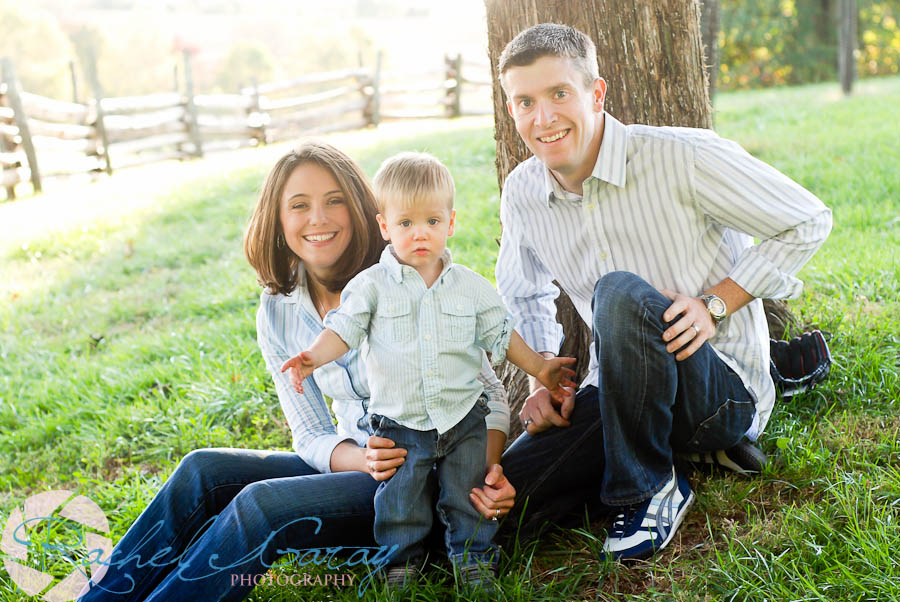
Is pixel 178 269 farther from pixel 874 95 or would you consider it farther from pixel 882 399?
pixel 874 95

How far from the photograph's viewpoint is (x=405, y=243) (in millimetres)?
2232

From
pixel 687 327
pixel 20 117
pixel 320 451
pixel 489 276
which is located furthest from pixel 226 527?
pixel 20 117

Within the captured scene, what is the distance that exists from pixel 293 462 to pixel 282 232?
2.46 ft

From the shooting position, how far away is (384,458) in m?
Answer: 2.26

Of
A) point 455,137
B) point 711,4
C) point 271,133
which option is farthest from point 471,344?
point 271,133

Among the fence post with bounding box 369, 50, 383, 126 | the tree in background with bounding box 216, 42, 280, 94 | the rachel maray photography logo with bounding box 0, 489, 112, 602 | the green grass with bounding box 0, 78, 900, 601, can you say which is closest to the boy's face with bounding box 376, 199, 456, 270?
the green grass with bounding box 0, 78, 900, 601

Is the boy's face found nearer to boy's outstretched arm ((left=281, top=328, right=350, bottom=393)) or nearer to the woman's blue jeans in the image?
boy's outstretched arm ((left=281, top=328, right=350, bottom=393))

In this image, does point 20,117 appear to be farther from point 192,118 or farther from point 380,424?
point 380,424

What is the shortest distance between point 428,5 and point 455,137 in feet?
114

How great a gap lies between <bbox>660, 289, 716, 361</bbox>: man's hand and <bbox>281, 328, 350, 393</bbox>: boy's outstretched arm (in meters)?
0.89

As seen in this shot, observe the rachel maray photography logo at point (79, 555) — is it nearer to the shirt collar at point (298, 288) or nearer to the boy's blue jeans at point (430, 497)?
the boy's blue jeans at point (430, 497)

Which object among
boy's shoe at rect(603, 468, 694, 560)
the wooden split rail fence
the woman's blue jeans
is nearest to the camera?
the woman's blue jeans

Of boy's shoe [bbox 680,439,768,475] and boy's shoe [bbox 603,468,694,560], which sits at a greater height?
boy's shoe [bbox 680,439,768,475]

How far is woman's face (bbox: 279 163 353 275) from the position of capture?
8.46 ft
